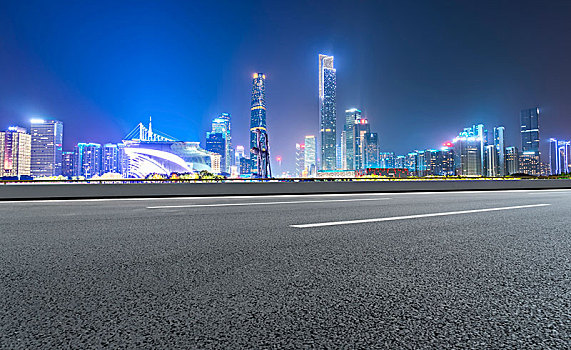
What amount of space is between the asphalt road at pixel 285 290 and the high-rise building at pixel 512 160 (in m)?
129

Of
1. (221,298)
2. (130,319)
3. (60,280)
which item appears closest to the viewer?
(130,319)

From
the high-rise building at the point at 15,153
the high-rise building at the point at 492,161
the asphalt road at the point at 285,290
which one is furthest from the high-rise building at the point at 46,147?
the high-rise building at the point at 492,161

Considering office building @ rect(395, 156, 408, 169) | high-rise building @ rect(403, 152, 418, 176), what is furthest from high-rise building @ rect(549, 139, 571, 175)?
office building @ rect(395, 156, 408, 169)

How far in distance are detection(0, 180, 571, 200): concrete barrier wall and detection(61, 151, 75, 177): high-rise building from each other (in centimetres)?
9998

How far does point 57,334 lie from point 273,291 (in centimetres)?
127

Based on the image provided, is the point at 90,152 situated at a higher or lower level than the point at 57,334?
higher

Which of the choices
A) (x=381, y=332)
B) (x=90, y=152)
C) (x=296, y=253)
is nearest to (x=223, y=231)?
(x=296, y=253)

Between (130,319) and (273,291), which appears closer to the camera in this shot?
(130,319)

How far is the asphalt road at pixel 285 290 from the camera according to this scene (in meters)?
1.77

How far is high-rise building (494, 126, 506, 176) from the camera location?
10969 cm

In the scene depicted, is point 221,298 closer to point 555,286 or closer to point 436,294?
point 436,294

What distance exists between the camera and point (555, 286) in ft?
8.73

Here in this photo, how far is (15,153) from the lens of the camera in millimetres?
83875

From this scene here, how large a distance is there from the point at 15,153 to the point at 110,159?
20.2m
